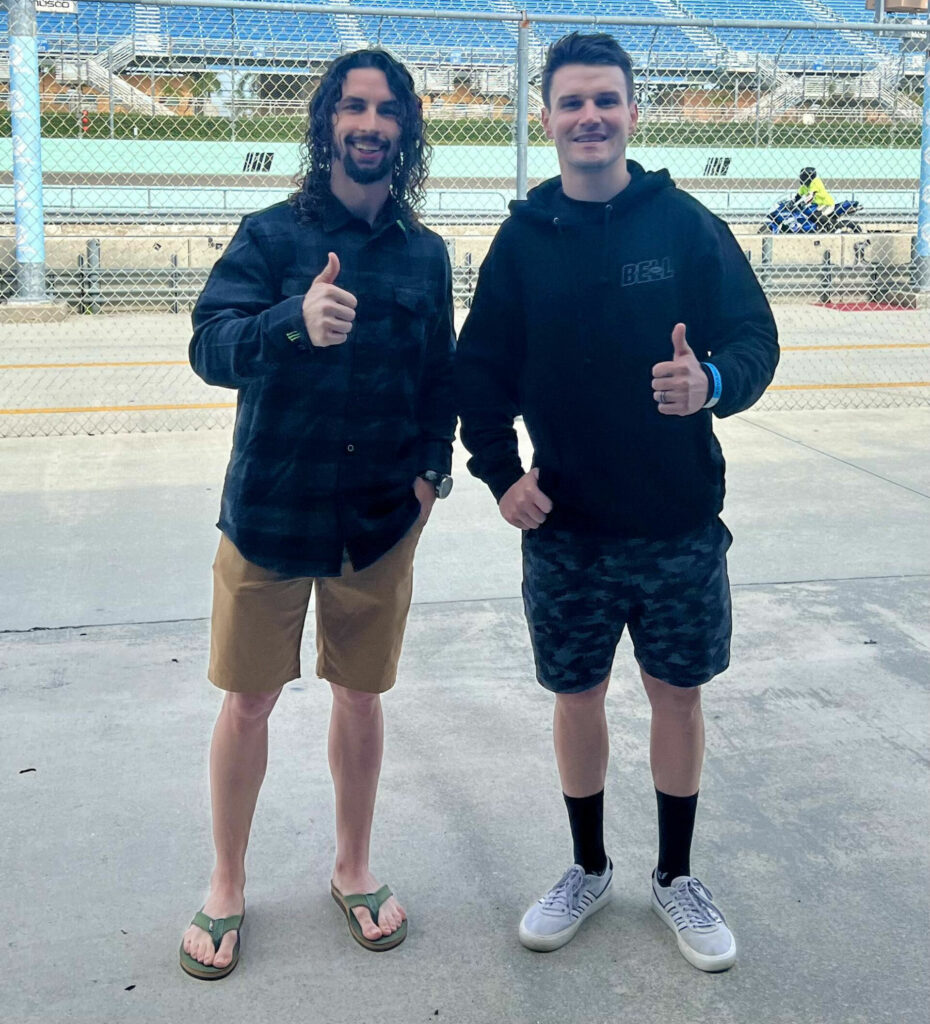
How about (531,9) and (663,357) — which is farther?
(531,9)

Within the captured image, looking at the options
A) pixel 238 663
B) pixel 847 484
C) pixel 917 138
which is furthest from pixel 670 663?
pixel 917 138

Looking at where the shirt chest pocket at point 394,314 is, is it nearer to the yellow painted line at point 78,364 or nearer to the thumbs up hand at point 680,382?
the thumbs up hand at point 680,382

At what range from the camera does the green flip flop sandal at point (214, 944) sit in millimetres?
2465

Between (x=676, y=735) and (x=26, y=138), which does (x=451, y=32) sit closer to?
(x=26, y=138)

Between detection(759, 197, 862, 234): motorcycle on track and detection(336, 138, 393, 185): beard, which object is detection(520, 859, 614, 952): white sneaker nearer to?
detection(336, 138, 393, 185): beard

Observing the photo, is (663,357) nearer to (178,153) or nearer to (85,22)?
(178,153)

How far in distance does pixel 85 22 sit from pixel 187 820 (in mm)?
26388

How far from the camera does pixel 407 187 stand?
8.68 ft

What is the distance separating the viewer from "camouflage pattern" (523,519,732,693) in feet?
8.38

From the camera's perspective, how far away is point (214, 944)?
8.23ft

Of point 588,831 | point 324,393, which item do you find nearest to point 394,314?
point 324,393

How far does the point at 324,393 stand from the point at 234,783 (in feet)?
2.69

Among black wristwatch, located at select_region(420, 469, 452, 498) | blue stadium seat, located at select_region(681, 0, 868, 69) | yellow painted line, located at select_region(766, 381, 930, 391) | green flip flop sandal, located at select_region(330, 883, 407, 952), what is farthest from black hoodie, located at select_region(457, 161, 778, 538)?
blue stadium seat, located at select_region(681, 0, 868, 69)

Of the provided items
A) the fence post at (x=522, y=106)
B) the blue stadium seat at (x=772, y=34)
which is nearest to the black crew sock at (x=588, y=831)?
the fence post at (x=522, y=106)
